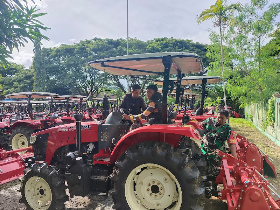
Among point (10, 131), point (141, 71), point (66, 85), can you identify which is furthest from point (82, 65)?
point (141, 71)

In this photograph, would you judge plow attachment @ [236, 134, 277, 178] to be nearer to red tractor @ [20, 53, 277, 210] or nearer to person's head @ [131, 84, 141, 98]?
red tractor @ [20, 53, 277, 210]

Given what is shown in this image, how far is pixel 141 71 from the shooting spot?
14.1ft

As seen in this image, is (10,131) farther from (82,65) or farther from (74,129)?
(82,65)

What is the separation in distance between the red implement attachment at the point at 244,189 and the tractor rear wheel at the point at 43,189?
2.27m

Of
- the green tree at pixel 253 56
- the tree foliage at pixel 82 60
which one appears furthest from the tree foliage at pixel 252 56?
the tree foliage at pixel 82 60

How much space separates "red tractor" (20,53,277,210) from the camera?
305 cm

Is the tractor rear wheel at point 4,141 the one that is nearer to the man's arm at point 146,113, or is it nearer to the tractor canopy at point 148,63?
the tractor canopy at point 148,63

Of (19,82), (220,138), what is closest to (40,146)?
(220,138)

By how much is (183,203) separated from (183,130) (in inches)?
34.7

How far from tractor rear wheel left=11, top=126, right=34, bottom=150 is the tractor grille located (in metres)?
4.56

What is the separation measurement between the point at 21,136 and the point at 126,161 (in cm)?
668

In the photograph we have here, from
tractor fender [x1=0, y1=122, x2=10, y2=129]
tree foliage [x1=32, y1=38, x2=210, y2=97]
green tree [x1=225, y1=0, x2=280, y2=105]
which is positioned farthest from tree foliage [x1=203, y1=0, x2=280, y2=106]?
tree foliage [x1=32, y1=38, x2=210, y2=97]

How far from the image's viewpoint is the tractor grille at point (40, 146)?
4262mm

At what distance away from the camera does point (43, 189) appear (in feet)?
12.1
